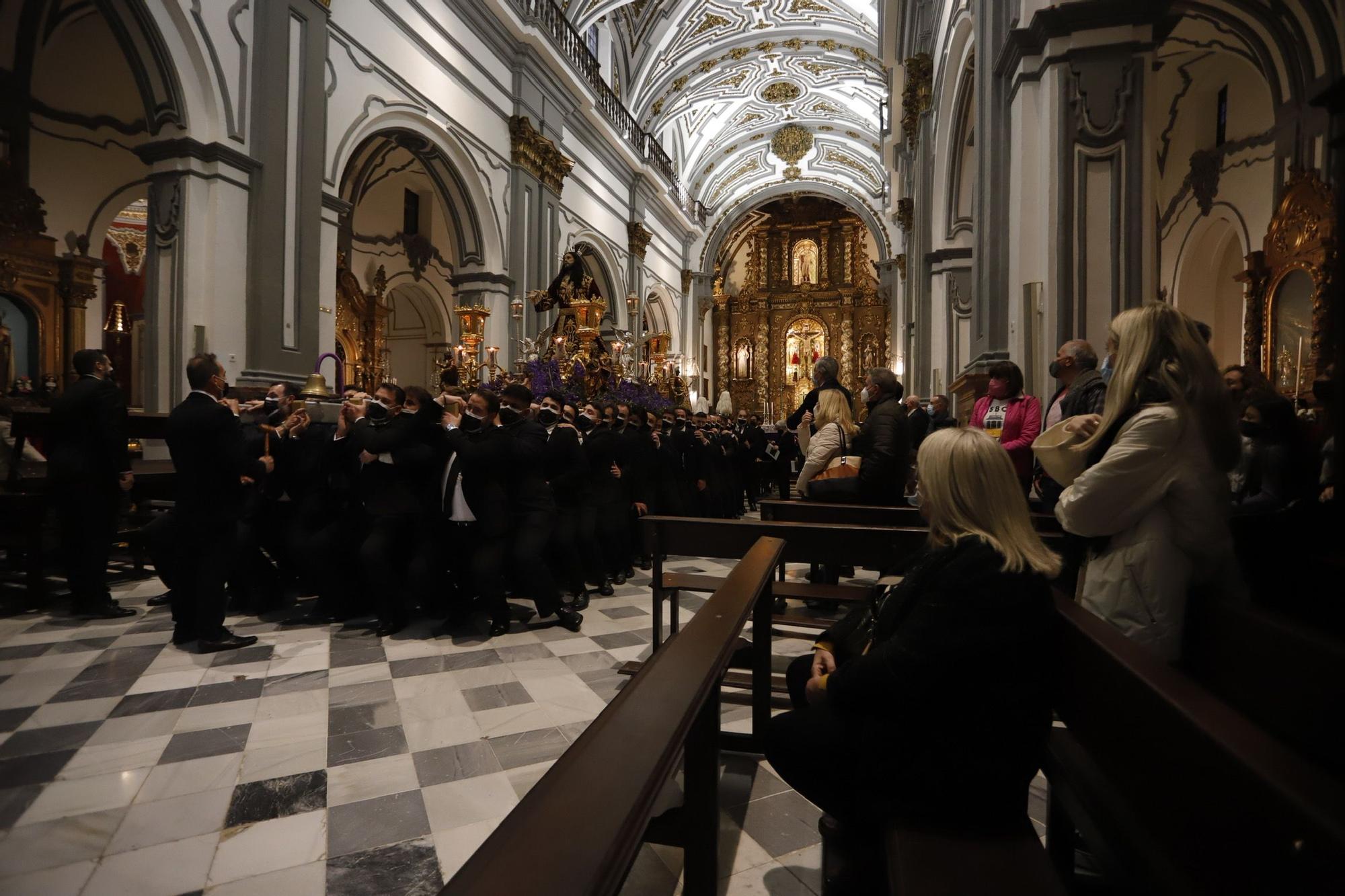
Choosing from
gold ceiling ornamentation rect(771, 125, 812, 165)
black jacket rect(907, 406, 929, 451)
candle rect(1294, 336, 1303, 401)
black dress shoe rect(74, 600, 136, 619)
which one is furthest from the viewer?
gold ceiling ornamentation rect(771, 125, 812, 165)

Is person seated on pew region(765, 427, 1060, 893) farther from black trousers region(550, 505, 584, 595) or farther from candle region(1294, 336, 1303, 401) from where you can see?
candle region(1294, 336, 1303, 401)

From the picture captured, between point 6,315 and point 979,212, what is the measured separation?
12.5 metres

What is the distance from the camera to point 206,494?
12.6 feet

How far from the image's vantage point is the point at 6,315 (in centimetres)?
991

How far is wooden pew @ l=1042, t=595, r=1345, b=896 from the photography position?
29.9 inches

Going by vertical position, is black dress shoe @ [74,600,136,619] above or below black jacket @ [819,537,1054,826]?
below

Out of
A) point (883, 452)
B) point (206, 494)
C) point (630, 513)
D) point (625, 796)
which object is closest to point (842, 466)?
point (883, 452)


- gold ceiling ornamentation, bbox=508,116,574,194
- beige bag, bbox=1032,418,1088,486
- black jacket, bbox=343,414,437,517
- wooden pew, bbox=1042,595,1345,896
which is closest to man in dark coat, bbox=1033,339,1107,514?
beige bag, bbox=1032,418,1088,486

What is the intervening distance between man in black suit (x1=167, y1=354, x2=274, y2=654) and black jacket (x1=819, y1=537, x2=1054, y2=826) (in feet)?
12.1

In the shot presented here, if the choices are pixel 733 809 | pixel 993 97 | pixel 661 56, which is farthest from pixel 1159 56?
pixel 661 56

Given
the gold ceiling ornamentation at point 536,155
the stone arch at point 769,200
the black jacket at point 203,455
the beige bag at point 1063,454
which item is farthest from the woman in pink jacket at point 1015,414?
the stone arch at point 769,200

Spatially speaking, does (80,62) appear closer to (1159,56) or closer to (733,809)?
(733,809)

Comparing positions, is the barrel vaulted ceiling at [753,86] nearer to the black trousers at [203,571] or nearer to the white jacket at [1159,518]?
the black trousers at [203,571]

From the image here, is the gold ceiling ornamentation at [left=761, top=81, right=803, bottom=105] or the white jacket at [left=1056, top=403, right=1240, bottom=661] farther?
the gold ceiling ornamentation at [left=761, top=81, right=803, bottom=105]
